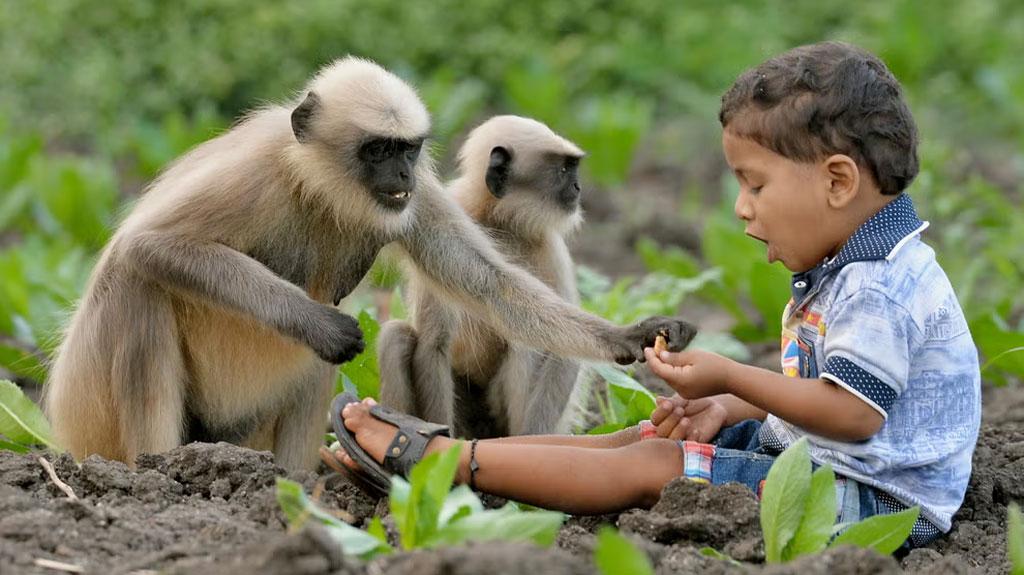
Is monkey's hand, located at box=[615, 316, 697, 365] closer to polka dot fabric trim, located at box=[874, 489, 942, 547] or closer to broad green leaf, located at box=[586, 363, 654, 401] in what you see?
broad green leaf, located at box=[586, 363, 654, 401]

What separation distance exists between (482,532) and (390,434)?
1055 mm

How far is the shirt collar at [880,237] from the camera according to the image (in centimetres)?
452

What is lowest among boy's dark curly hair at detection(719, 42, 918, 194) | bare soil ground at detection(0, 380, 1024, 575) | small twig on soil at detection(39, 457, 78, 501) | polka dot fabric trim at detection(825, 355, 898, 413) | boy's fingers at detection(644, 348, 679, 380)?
small twig on soil at detection(39, 457, 78, 501)

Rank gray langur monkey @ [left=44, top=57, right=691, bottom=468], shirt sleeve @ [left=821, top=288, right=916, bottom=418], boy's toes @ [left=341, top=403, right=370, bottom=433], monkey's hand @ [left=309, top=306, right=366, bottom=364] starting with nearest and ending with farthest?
shirt sleeve @ [left=821, top=288, right=916, bottom=418], boy's toes @ [left=341, top=403, right=370, bottom=433], monkey's hand @ [left=309, top=306, right=366, bottom=364], gray langur monkey @ [left=44, top=57, right=691, bottom=468]

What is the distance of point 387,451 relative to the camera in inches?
184

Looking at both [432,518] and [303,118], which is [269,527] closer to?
[432,518]

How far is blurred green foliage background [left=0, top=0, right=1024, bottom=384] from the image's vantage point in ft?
40.3

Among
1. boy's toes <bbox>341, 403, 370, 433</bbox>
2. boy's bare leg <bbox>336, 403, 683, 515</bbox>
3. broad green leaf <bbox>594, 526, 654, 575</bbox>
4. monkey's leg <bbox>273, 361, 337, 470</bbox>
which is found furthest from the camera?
monkey's leg <bbox>273, 361, 337, 470</bbox>

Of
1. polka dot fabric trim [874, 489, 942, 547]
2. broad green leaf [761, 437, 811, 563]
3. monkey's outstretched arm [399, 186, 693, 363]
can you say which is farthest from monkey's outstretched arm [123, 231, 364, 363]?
polka dot fabric trim [874, 489, 942, 547]

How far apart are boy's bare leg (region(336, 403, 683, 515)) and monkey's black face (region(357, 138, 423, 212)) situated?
0.92m

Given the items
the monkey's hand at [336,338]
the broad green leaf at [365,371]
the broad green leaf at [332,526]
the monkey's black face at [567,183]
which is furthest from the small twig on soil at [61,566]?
the monkey's black face at [567,183]

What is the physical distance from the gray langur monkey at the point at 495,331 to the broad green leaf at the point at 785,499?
1.86m

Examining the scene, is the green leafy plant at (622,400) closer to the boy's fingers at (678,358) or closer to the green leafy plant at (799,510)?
the boy's fingers at (678,358)

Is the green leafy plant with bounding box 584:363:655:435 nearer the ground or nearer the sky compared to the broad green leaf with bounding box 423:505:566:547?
nearer the sky
